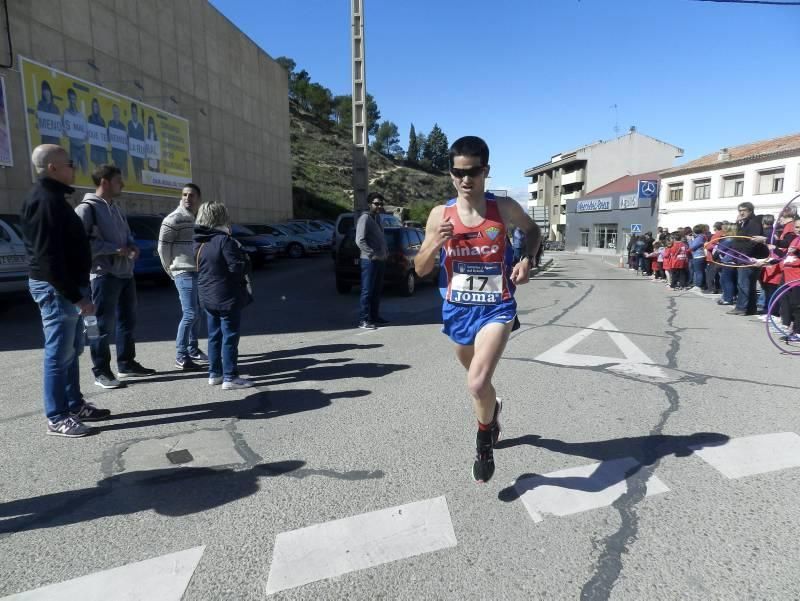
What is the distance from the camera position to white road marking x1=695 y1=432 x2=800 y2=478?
327 cm

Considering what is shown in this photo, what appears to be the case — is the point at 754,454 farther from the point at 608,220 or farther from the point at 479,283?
the point at 608,220

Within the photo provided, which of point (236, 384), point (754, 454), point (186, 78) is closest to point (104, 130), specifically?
point (186, 78)

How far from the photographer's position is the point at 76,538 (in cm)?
256

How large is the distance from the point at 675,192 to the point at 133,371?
4171 centimetres

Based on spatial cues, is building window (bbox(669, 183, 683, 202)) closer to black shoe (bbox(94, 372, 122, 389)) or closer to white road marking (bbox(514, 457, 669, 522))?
white road marking (bbox(514, 457, 669, 522))

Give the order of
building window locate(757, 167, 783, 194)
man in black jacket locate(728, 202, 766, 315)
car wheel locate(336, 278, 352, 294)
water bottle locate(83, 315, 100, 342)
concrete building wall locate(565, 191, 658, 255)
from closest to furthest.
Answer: water bottle locate(83, 315, 100, 342) < man in black jacket locate(728, 202, 766, 315) < car wheel locate(336, 278, 352, 294) < building window locate(757, 167, 783, 194) < concrete building wall locate(565, 191, 658, 255)

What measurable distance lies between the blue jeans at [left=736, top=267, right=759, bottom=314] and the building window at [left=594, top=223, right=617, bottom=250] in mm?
39842

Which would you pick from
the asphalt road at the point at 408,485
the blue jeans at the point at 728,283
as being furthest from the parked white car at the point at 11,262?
the blue jeans at the point at 728,283

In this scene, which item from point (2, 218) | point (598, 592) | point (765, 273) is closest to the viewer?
point (598, 592)

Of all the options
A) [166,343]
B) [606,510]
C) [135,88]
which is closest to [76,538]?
[606,510]

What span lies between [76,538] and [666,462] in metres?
3.46

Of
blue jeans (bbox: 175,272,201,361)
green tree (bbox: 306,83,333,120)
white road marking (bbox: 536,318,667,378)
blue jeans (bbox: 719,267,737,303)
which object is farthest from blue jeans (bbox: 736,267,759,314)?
green tree (bbox: 306,83,333,120)

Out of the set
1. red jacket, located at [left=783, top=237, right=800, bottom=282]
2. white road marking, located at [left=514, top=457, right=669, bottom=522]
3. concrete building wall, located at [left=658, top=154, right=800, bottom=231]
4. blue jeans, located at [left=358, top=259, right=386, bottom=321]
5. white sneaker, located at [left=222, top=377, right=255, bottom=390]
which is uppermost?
concrete building wall, located at [left=658, top=154, right=800, bottom=231]

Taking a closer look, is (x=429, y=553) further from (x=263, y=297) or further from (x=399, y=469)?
(x=263, y=297)
